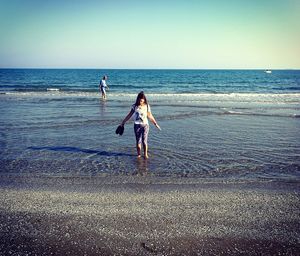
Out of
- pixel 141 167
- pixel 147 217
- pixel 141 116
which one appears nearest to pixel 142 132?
pixel 141 116

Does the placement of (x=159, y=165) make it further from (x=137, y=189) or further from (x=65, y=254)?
(x=65, y=254)

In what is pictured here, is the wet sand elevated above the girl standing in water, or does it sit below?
below

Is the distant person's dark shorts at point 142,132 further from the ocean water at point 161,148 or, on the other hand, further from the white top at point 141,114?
the ocean water at point 161,148

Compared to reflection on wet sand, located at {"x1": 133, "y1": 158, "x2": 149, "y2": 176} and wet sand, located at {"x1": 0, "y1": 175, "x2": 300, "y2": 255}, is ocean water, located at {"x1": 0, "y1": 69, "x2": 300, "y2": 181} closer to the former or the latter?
reflection on wet sand, located at {"x1": 133, "y1": 158, "x2": 149, "y2": 176}

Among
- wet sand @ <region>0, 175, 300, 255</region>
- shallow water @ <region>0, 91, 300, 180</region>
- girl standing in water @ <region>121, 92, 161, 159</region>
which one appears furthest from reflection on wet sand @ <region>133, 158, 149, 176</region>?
wet sand @ <region>0, 175, 300, 255</region>

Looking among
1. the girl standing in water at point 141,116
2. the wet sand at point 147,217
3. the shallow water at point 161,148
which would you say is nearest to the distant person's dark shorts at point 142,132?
the girl standing in water at point 141,116

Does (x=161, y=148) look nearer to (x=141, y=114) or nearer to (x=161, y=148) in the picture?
(x=161, y=148)

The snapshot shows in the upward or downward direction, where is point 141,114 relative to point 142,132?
upward

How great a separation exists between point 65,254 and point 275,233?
9.78 ft

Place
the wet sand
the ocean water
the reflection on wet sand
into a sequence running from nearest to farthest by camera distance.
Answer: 1. the wet sand
2. the reflection on wet sand
3. the ocean water

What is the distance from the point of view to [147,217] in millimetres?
4625

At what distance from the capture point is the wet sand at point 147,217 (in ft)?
12.7

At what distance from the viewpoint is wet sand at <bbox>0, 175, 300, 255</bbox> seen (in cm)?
387

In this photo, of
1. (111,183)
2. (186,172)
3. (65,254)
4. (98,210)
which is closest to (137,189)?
(111,183)
